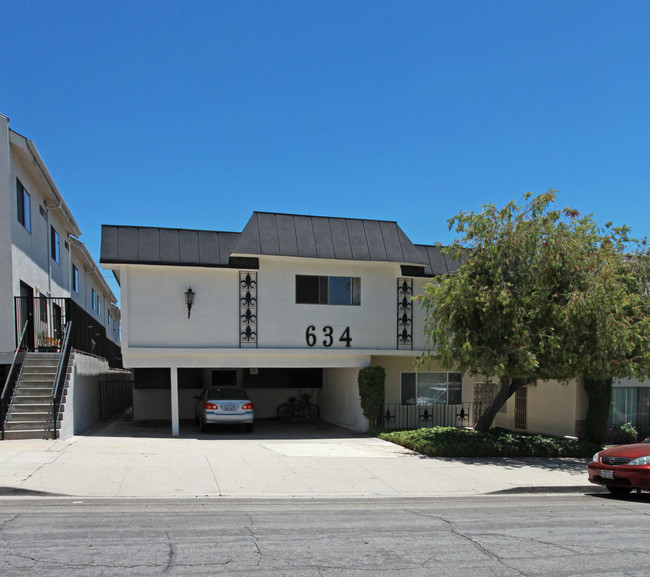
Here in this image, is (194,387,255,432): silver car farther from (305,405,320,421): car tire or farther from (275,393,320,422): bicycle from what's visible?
(305,405,320,421): car tire

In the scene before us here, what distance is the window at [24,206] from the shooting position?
1708cm

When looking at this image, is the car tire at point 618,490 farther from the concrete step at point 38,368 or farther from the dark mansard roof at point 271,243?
the concrete step at point 38,368

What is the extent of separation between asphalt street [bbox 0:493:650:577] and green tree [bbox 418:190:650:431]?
4564 millimetres

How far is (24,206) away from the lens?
17641mm

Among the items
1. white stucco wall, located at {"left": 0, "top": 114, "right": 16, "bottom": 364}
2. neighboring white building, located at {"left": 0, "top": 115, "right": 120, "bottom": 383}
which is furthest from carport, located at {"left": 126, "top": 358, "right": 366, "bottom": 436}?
white stucco wall, located at {"left": 0, "top": 114, "right": 16, "bottom": 364}

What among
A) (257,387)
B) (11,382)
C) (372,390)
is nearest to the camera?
(11,382)

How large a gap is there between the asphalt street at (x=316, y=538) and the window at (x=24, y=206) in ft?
36.5

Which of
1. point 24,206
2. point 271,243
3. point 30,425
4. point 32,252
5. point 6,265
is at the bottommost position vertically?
point 30,425

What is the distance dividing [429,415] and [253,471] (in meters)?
9.72

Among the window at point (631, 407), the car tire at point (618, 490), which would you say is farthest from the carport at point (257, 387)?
the car tire at point (618, 490)

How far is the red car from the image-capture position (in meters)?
9.75

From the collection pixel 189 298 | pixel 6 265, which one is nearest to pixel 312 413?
pixel 189 298

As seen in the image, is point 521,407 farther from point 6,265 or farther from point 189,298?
point 6,265

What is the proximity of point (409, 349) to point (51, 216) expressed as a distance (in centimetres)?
1380
